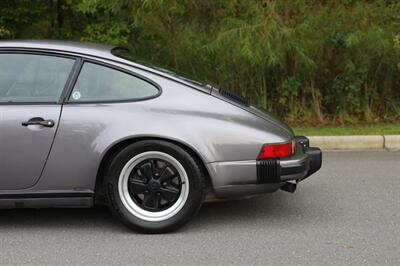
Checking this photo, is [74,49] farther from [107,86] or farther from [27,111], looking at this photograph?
[27,111]

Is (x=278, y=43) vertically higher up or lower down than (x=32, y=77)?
lower down

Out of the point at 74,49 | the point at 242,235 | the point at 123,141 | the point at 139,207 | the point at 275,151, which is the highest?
the point at 74,49

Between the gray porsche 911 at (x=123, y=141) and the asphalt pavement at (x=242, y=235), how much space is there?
243mm

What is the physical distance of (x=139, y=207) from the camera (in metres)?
4.56

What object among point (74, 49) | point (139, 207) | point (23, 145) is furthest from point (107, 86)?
point (139, 207)

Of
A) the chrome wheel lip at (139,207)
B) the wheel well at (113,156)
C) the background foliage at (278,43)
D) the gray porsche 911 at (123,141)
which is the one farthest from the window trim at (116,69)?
the background foliage at (278,43)

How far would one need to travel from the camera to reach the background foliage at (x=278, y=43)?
31.0ft

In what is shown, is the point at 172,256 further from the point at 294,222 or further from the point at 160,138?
the point at 294,222

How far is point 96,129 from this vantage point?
441cm

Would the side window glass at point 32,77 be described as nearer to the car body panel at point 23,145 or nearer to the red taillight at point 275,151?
the car body panel at point 23,145

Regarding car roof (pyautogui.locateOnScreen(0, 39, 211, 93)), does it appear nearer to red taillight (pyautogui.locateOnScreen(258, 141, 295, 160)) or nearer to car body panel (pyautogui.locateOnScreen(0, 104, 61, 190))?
car body panel (pyautogui.locateOnScreen(0, 104, 61, 190))

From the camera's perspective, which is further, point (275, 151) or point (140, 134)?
point (275, 151)

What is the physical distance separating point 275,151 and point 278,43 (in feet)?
16.6

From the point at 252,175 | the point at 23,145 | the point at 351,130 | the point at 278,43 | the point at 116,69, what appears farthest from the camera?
the point at 278,43
